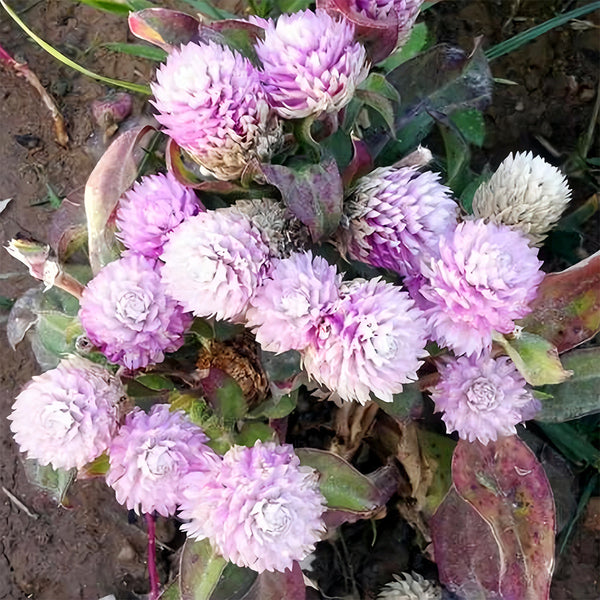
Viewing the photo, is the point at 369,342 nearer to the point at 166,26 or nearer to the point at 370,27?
the point at 370,27

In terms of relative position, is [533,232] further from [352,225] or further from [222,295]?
[222,295]

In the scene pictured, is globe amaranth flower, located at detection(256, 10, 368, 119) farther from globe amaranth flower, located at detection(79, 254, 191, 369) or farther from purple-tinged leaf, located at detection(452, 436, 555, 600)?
purple-tinged leaf, located at detection(452, 436, 555, 600)

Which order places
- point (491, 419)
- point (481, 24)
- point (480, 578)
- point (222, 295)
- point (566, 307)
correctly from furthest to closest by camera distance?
point (481, 24), point (480, 578), point (566, 307), point (491, 419), point (222, 295)

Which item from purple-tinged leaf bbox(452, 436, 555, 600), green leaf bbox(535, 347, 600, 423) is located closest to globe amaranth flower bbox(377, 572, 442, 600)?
purple-tinged leaf bbox(452, 436, 555, 600)

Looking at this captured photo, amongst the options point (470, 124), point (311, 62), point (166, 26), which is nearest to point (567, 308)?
point (470, 124)

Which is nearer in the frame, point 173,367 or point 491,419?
point 491,419

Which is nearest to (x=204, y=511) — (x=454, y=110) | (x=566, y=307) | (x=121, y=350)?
(x=121, y=350)

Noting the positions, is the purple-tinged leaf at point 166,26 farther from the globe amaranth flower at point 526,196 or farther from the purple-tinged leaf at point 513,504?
the purple-tinged leaf at point 513,504
